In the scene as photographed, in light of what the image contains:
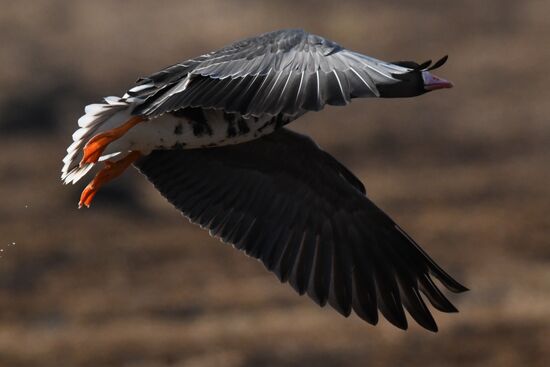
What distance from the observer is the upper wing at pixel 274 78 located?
7.00 m

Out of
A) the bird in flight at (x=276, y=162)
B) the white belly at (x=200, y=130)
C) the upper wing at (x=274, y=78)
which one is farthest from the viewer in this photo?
the white belly at (x=200, y=130)

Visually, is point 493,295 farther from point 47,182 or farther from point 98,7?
point 98,7

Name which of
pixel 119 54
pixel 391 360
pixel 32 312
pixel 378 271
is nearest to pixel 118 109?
pixel 378 271

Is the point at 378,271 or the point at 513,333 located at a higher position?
the point at 378,271

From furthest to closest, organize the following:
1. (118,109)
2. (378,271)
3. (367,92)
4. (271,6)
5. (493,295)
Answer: (271,6) → (493,295) → (378,271) → (118,109) → (367,92)

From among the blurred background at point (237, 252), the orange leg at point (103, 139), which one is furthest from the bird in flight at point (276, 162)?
the blurred background at point (237, 252)

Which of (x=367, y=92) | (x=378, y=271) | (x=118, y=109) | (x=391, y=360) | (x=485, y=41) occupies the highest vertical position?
(x=367, y=92)

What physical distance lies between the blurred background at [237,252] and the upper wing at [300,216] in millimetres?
4533

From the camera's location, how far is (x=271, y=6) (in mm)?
25016

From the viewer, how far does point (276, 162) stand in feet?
30.5

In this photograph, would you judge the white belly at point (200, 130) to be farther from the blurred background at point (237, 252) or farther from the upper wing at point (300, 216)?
the blurred background at point (237, 252)

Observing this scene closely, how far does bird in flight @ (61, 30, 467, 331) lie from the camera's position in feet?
23.7

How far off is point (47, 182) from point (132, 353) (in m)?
6.17

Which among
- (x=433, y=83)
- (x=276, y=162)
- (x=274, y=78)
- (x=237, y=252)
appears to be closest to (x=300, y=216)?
(x=276, y=162)
